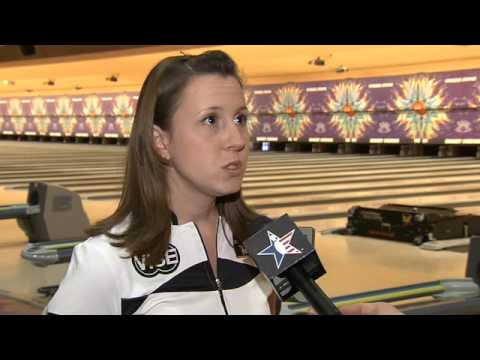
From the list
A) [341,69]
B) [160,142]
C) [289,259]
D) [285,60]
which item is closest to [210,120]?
[160,142]

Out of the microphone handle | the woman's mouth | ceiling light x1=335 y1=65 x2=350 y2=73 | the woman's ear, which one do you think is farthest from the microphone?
ceiling light x1=335 y1=65 x2=350 y2=73

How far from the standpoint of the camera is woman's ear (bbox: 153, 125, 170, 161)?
1423 millimetres

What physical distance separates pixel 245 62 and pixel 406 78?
13.3 feet

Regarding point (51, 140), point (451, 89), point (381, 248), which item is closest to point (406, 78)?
point (451, 89)

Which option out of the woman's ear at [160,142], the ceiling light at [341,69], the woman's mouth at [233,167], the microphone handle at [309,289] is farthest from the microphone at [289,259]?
the ceiling light at [341,69]

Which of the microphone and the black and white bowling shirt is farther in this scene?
the black and white bowling shirt

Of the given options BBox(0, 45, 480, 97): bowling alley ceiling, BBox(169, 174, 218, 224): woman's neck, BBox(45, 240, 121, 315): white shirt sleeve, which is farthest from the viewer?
BBox(0, 45, 480, 97): bowling alley ceiling

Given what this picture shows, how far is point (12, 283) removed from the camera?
3797 mm

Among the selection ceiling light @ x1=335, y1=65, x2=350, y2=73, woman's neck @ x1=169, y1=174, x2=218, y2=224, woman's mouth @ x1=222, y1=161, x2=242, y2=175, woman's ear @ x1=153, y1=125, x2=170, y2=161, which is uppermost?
woman's ear @ x1=153, y1=125, x2=170, y2=161

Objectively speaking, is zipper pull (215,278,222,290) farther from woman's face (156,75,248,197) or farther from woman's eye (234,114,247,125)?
woman's eye (234,114,247,125)

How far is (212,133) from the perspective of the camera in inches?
52.9

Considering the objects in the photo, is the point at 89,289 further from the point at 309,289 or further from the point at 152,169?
the point at 309,289

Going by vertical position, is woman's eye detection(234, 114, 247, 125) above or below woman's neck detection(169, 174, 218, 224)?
above

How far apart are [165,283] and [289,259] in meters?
0.43
